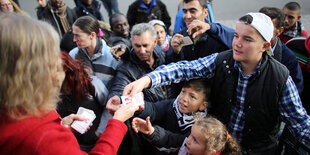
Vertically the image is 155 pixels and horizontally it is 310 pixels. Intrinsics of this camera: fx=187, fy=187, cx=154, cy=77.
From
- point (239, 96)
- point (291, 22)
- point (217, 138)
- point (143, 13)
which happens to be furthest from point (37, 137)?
point (143, 13)

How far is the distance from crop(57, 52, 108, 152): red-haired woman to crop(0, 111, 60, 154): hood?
118 centimetres

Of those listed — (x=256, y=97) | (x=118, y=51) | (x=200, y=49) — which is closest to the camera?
(x=256, y=97)

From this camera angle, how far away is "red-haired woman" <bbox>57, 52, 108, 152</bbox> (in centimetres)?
208

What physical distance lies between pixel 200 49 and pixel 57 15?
349 centimetres

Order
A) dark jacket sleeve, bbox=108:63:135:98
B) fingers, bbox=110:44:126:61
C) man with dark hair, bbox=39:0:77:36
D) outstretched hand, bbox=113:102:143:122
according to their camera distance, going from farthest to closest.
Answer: man with dark hair, bbox=39:0:77:36, fingers, bbox=110:44:126:61, dark jacket sleeve, bbox=108:63:135:98, outstretched hand, bbox=113:102:143:122

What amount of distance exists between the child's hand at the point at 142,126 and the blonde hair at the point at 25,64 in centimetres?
94

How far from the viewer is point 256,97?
165 centimetres

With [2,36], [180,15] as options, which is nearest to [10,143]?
[2,36]

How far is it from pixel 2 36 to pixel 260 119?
193cm

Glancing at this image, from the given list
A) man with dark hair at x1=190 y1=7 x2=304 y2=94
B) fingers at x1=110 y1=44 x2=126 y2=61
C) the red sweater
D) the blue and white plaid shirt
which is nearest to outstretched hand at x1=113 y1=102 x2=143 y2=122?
the blue and white plaid shirt

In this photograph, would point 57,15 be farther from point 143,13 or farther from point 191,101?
point 191,101

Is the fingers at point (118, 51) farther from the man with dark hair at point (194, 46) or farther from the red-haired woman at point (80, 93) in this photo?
the man with dark hair at point (194, 46)

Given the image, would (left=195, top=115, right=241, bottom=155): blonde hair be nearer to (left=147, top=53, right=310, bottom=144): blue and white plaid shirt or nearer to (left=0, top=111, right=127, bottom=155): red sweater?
(left=147, top=53, right=310, bottom=144): blue and white plaid shirt

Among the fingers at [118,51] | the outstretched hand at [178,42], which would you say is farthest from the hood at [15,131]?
the outstretched hand at [178,42]
